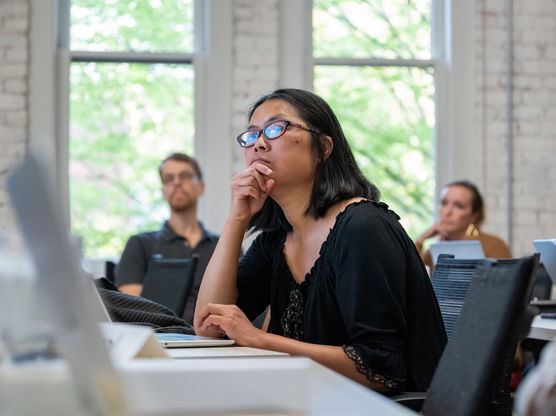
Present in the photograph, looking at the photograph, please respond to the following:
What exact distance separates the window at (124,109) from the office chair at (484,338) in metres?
4.81

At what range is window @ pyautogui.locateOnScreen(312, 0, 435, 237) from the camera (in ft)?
21.0

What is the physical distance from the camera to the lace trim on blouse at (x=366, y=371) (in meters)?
1.95

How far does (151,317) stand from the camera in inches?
97.5

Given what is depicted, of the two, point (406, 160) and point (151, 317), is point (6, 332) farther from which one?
point (406, 160)

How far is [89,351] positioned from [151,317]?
69.7 inches

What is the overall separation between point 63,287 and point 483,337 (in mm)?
806

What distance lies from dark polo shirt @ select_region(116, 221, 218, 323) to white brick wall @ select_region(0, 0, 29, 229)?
1280 mm

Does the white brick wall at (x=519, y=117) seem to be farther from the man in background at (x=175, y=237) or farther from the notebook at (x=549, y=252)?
the notebook at (x=549, y=252)

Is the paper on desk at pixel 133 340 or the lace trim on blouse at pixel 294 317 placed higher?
the paper on desk at pixel 133 340

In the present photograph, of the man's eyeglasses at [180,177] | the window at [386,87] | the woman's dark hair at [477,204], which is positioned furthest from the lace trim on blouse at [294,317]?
the window at [386,87]

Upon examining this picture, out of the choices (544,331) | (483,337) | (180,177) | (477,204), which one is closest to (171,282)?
(180,177)

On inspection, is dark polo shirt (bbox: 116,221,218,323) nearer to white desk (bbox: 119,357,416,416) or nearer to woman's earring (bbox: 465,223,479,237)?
woman's earring (bbox: 465,223,479,237)

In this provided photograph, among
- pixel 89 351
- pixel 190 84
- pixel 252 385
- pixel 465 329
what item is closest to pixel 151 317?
pixel 465 329

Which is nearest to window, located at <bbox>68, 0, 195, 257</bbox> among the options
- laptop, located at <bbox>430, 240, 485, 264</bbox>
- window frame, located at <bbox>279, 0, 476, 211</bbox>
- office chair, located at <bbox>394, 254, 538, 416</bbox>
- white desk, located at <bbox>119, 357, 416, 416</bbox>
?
window frame, located at <bbox>279, 0, 476, 211</bbox>
